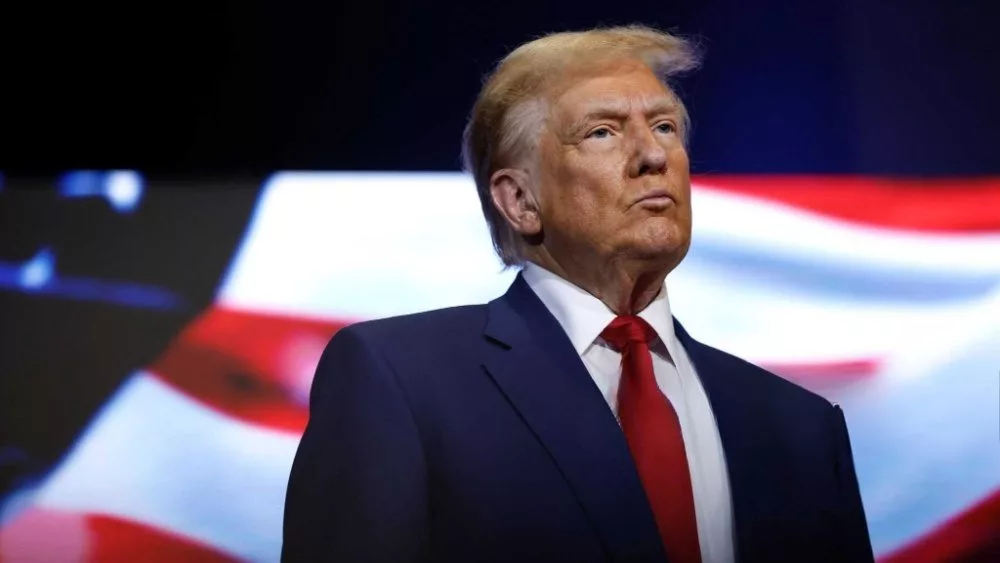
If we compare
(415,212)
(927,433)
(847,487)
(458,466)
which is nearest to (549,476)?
(458,466)

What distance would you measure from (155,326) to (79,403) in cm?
19

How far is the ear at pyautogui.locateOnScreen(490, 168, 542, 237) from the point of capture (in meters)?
1.81

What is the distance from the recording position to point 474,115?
195cm

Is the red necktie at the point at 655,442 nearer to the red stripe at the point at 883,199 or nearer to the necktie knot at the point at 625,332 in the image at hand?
the necktie knot at the point at 625,332

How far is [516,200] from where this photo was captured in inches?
72.4

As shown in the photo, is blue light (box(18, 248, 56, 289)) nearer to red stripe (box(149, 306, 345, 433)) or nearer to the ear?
red stripe (box(149, 306, 345, 433))

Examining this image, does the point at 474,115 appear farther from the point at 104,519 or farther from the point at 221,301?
the point at 104,519

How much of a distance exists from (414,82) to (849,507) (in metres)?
1.15

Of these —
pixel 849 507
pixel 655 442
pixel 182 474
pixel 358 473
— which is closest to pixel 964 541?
pixel 849 507

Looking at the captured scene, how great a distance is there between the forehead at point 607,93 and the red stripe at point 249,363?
0.65 meters

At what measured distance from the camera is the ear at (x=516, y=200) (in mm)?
1814

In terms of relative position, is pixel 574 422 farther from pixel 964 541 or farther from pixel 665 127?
pixel 964 541

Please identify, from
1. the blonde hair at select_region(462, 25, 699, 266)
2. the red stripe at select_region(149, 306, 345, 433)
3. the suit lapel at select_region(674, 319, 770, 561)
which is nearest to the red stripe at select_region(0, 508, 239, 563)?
the red stripe at select_region(149, 306, 345, 433)

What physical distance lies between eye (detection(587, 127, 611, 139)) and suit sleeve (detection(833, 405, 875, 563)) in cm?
59
